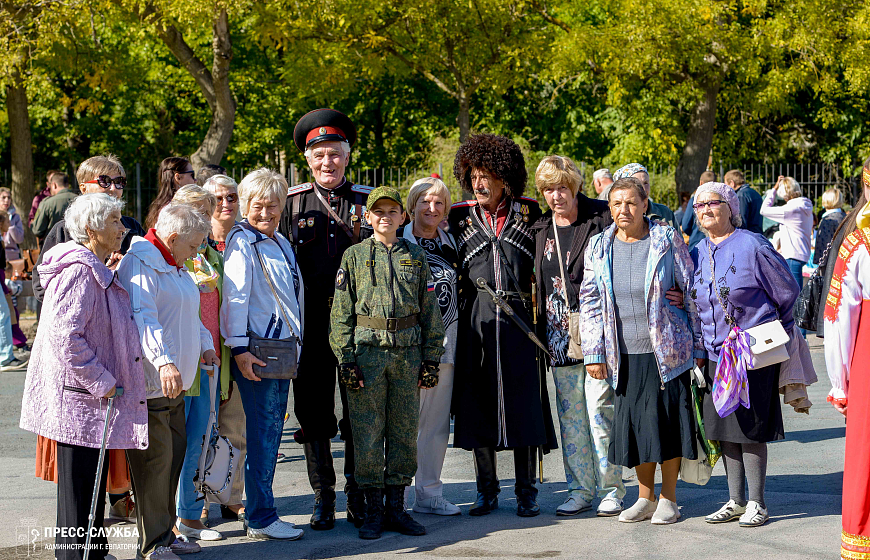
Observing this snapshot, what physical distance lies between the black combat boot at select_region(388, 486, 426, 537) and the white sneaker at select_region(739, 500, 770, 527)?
1.69 metres

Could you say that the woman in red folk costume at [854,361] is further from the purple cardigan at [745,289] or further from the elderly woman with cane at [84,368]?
the elderly woman with cane at [84,368]

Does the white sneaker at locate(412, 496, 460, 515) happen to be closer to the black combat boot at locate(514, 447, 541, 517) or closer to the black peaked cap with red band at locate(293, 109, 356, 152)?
the black combat boot at locate(514, 447, 541, 517)

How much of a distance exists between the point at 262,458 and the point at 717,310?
8.43 feet

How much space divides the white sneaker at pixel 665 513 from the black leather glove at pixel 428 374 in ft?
4.59

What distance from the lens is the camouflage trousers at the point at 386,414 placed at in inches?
197

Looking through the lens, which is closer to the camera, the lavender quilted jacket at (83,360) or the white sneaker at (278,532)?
the lavender quilted jacket at (83,360)

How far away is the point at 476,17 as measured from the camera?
59.2ft

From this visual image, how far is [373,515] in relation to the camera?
5094mm

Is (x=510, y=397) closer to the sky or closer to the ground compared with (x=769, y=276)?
closer to the ground

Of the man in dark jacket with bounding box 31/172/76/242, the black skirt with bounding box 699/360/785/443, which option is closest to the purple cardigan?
the black skirt with bounding box 699/360/785/443

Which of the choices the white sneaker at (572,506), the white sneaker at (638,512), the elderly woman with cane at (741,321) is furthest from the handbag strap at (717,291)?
the white sneaker at (572,506)

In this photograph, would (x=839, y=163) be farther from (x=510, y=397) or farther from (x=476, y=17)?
(x=510, y=397)

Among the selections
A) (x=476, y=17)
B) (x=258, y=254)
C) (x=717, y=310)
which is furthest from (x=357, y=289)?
(x=476, y=17)

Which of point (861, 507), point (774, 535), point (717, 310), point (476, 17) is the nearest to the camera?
point (861, 507)
